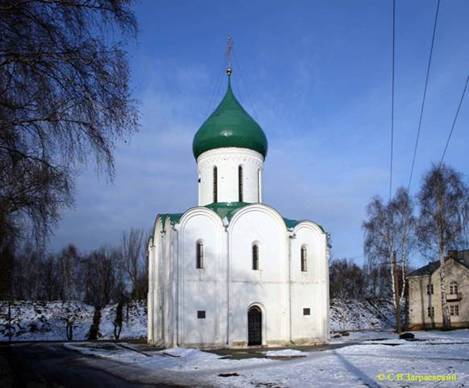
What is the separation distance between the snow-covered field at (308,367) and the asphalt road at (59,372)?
0.62 m

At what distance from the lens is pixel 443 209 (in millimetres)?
30062

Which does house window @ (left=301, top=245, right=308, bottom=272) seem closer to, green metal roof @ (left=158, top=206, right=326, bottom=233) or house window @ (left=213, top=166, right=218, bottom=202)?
green metal roof @ (left=158, top=206, right=326, bottom=233)

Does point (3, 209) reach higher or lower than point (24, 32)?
lower

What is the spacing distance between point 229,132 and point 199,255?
617 centimetres

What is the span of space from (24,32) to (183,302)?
17.0 metres

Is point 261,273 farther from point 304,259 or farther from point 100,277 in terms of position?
point 100,277

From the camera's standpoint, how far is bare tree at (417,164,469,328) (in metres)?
29.9

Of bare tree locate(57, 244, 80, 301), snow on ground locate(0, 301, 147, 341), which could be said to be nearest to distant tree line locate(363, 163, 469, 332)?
snow on ground locate(0, 301, 147, 341)

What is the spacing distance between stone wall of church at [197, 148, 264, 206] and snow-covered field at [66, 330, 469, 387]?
25.3 feet

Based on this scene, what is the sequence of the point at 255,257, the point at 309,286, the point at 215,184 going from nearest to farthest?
1. the point at 255,257
2. the point at 309,286
3. the point at 215,184

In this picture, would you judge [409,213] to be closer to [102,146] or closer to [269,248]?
[269,248]

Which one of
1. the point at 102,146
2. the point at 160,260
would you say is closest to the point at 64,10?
the point at 102,146

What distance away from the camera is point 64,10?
564 cm

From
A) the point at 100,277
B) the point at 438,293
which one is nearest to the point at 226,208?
the point at 438,293
